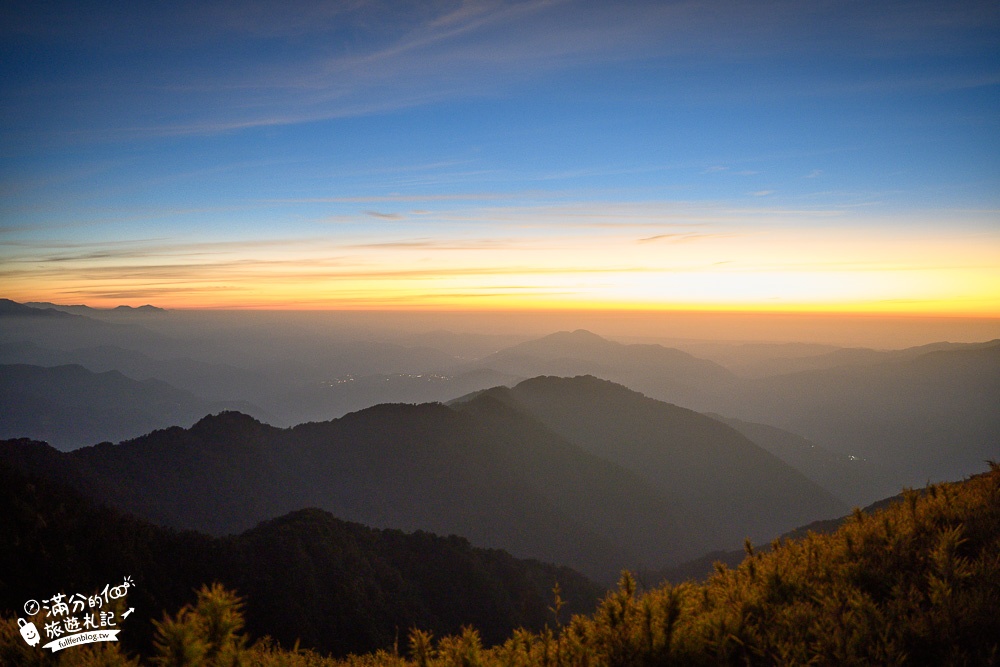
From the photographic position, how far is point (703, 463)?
572 feet

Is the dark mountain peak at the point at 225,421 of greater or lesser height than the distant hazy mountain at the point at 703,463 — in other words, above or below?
above

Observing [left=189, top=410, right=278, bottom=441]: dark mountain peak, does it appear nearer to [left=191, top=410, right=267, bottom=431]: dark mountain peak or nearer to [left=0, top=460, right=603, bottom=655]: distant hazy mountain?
[left=191, top=410, right=267, bottom=431]: dark mountain peak

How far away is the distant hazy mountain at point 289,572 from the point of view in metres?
30.1

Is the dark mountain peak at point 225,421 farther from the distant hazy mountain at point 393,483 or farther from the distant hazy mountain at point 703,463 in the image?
the distant hazy mountain at point 703,463

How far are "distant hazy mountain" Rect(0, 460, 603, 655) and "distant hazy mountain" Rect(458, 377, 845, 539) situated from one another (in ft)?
351

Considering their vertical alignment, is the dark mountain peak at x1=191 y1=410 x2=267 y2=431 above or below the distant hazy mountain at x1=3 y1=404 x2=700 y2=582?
above

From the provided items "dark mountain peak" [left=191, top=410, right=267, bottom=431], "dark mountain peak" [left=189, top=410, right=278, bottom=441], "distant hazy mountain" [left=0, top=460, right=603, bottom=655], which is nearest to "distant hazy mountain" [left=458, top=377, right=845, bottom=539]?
"dark mountain peak" [left=189, top=410, right=278, bottom=441]

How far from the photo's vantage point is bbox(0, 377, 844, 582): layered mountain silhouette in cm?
9856

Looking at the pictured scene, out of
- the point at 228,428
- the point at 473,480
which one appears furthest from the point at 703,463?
Result: the point at 228,428

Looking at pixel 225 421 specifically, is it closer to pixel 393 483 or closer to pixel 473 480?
pixel 393 483

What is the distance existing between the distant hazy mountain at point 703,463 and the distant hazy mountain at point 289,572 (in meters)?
107

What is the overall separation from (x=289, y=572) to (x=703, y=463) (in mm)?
159983

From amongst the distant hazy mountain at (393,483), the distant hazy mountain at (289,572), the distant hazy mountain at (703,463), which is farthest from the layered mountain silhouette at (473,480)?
the distant hazy mountain at (289,572)

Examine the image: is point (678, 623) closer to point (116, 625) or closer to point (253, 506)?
point (116, 625)
